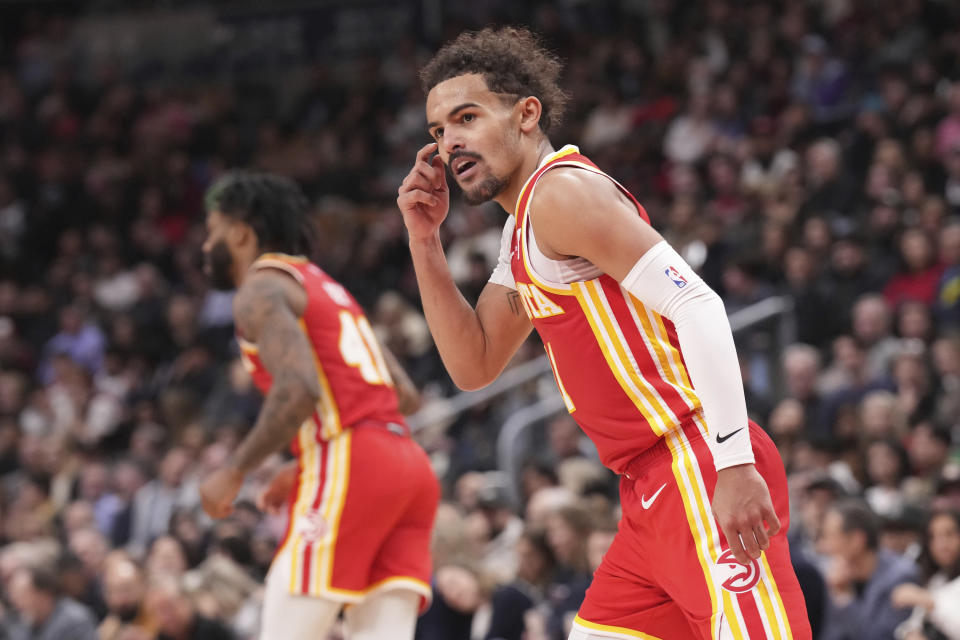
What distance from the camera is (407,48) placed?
53.7 ft

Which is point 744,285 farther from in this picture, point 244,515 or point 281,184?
point 281,184

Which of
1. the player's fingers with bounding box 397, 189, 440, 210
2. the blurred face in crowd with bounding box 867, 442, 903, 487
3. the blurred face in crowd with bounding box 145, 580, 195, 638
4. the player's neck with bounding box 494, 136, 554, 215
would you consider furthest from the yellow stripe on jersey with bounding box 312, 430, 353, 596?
the blurred face in crowd with bounding box 867, 442, 903, 487

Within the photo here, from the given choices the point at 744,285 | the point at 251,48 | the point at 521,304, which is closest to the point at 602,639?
the point at 521,304

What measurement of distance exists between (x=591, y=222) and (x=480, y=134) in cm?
58

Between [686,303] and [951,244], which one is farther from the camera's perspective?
[951,244]

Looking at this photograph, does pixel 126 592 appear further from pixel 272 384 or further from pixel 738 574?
pixel 738 574

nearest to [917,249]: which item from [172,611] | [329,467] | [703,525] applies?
[172,611]

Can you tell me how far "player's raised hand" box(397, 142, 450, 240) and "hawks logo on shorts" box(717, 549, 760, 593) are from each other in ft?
4.45

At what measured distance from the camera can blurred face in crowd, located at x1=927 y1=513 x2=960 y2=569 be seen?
19.2ft

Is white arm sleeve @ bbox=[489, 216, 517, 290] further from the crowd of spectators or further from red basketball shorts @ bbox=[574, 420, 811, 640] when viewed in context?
the crowd of spectators

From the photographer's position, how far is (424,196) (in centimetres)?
379

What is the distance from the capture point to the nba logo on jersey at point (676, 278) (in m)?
3.04

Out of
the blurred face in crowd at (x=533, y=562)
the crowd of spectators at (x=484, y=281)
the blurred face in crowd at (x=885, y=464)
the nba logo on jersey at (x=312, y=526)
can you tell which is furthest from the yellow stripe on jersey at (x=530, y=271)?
the blurred face in crowd at (x=885, y=464)

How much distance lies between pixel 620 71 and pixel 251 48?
5899 millimetres
